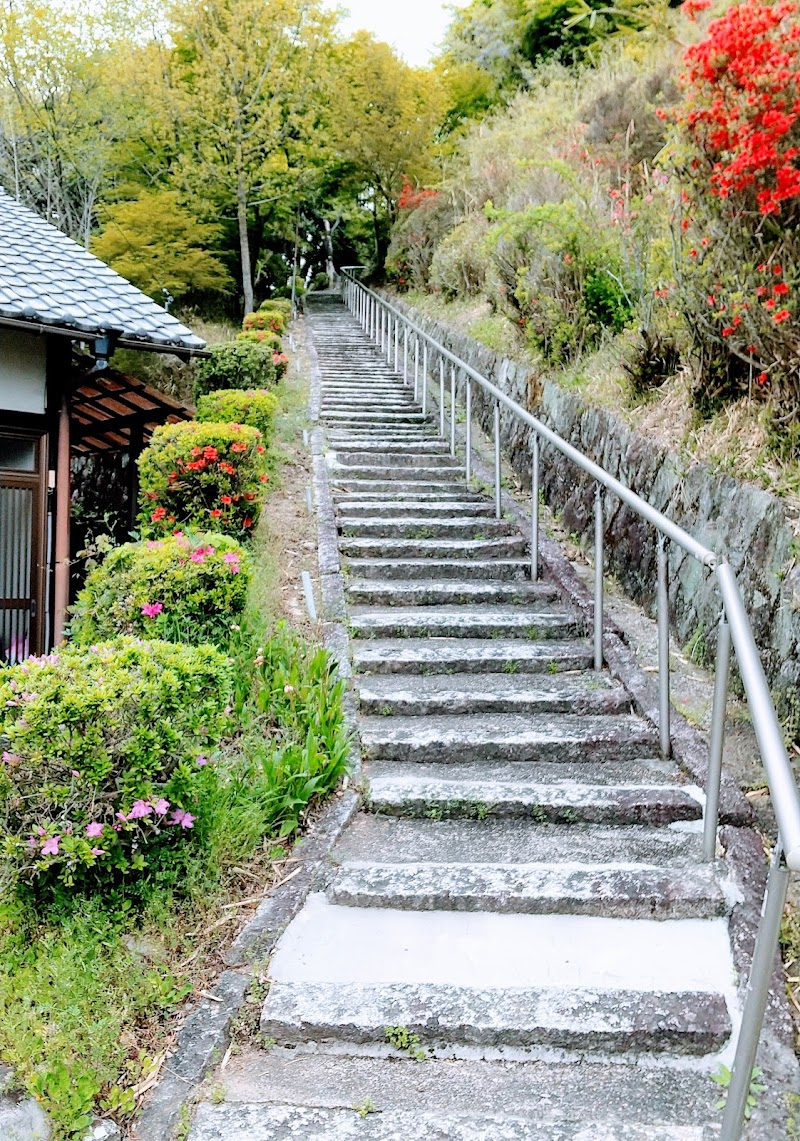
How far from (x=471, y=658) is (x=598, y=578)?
0.83m

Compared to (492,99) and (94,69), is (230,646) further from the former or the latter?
(492,99)

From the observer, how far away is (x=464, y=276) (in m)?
13.1

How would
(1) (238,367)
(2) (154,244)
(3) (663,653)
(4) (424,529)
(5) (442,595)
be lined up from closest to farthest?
(3) (663,653) < (5) (442,595) < (4) (424,529) < (1) (238,367) < (2) (154,244)

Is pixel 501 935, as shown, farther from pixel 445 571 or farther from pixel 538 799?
pixel 445 571

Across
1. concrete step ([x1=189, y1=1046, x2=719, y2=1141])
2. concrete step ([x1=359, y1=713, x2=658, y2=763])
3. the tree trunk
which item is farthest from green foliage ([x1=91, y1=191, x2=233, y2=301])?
concrete step ([x1=189, y1=1046, x2=719, y2=1141])

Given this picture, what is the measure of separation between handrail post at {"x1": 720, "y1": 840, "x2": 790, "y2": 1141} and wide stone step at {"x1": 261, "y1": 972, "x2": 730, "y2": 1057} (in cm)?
69

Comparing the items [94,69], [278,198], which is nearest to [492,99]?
[278,198]

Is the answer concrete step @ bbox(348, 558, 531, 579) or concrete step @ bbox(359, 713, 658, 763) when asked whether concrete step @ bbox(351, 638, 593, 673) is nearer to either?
concrete step @ bbox(359, 713, 658, 763)

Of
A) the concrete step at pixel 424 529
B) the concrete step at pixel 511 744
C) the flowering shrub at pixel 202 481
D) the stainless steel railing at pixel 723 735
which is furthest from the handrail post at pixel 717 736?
the flowering shrub at pixel 202 481

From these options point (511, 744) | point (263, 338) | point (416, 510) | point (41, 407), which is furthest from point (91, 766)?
point (263, 338)

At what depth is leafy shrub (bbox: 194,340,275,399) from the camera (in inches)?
412

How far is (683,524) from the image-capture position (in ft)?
15.6

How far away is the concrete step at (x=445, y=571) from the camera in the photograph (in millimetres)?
5848

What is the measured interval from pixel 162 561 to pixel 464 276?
1008 centimetres
